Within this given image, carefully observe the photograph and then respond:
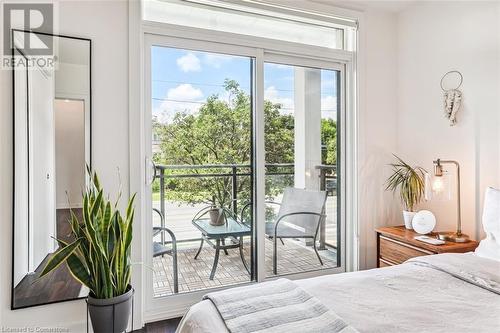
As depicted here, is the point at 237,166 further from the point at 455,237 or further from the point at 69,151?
the point at 455,237

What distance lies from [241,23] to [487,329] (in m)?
2.58

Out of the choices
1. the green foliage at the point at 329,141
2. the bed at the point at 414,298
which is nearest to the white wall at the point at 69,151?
the bed at the point at 414,298

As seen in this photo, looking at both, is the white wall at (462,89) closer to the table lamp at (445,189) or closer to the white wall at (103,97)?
the table lamp at (445,189)

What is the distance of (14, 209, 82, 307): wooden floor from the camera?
6.97 ft

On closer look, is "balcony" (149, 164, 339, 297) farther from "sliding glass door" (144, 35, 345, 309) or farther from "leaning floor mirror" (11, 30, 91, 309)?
"leaning floor mirror" (11, 30, 91, 309)

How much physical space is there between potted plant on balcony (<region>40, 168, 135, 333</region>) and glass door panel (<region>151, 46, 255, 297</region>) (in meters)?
0.55

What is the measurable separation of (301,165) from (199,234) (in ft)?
3.61

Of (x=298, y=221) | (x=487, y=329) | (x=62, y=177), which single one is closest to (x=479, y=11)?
(x=298, y=221)

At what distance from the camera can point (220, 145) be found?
280cm

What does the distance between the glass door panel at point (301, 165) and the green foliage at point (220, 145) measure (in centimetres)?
1

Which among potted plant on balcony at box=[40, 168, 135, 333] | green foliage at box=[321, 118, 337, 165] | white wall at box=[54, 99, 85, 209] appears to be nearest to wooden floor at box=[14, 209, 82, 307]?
white wall at box=[54, 99, 85, 209]

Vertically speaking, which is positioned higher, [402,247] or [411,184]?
[411,184]

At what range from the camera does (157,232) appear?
8.59ft

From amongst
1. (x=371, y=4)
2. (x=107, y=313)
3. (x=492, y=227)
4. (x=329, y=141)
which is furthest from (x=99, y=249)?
(x=371, y=4)
